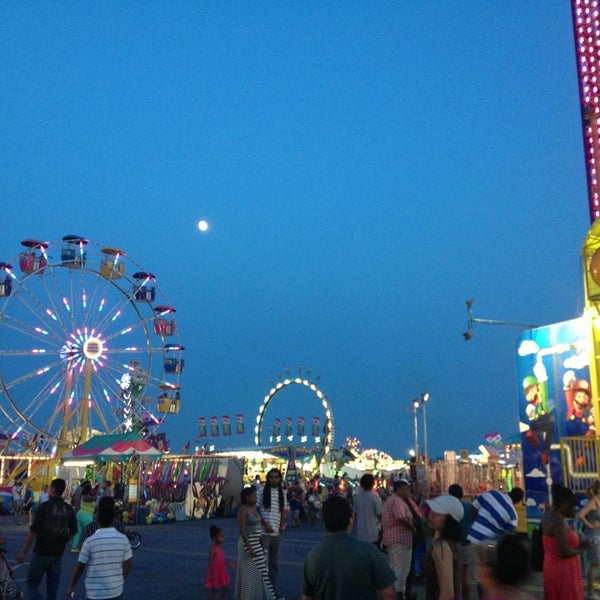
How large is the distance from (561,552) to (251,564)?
357 centimetres

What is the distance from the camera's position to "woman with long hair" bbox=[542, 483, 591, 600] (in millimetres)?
5078

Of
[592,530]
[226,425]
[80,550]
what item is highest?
[226,425]

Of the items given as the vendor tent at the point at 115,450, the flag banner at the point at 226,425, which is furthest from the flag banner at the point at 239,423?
the vendor tent at the point at 115,450

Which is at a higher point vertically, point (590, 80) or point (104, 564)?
point (590, 80)

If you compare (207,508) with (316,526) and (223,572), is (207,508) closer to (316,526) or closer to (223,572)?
(316,526)

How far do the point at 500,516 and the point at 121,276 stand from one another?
2748 centimetres

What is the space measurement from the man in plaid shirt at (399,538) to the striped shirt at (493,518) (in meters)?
1.57

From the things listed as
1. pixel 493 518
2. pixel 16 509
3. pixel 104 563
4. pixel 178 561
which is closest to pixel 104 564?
pixel 104 563

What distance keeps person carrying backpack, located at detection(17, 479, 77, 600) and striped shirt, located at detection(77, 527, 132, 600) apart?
2082 mm

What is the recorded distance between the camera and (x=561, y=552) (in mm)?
5141

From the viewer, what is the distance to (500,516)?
578cm

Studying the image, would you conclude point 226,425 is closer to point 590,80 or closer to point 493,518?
point 590,80

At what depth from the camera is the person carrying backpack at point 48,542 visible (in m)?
6.96

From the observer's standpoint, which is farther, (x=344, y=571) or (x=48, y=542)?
(x=48, y=542)
